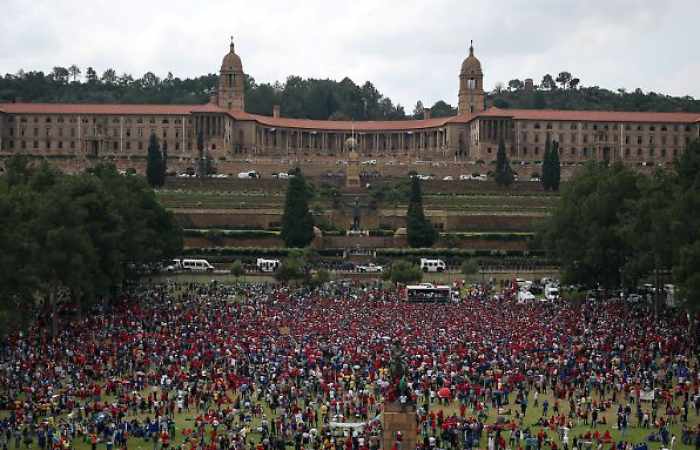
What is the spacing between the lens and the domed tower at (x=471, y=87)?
142 metres

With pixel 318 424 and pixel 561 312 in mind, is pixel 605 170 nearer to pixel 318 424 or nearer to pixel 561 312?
pixel 561 312

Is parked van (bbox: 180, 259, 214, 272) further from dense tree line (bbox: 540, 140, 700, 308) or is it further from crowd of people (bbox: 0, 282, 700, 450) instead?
dense tree line (bbox: 540, 140, 700, 308)

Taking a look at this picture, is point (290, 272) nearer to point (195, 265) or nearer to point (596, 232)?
point (195, 265)

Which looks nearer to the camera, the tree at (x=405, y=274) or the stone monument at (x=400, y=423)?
the stone monument at (x=400, y=423)

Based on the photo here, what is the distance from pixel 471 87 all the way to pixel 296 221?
61.6 meters

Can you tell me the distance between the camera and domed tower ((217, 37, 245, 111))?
141625mm

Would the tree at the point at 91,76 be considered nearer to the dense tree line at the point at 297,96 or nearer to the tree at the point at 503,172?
the dense tree line at the point at 297,96

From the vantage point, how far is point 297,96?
170 m

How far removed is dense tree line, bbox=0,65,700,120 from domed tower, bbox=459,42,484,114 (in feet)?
61.8

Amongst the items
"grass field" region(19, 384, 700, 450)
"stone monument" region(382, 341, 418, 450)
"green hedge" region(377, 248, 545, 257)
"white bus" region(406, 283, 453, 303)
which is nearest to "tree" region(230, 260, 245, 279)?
"white bus" region(406, 283, 453, 303)

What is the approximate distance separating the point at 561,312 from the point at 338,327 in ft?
37.9

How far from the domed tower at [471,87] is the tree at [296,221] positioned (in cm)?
5906

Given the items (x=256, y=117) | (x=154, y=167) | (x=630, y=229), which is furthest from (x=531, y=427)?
(x=256, y=117)

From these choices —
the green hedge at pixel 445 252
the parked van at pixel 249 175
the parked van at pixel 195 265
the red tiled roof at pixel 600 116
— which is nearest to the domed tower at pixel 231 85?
the parked van at pixel 249 175
